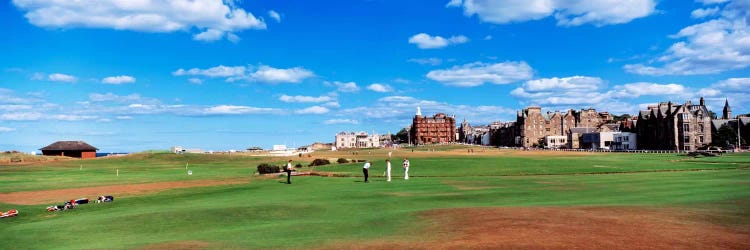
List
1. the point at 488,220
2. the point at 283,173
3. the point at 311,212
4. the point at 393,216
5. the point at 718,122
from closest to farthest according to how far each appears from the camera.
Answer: the point at 488,220 → the point at 393,216 → the point at 311,212 → the point at 283,173 → the point at 718,122

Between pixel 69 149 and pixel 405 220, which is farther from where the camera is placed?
pixel 69 149

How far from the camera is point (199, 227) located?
66.8 ft

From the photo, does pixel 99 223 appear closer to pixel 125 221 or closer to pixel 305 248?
pixel 125 221

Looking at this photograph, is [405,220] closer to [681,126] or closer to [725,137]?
[681,126]

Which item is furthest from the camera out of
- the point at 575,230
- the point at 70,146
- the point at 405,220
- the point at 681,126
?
the point at 681,126

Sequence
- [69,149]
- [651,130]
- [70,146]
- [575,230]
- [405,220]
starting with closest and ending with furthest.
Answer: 1. [575,230]
2. [405,220]
3. [69,149]
4. [70,146]
5. [651,130]

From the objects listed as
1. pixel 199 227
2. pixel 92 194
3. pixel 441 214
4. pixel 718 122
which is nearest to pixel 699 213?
pixel 441 214

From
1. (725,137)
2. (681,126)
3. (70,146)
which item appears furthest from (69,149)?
(725,137)

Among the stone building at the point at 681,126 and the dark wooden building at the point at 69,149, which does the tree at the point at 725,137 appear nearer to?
the stone building at the point at 681,126

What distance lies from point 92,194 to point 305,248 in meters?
28.7

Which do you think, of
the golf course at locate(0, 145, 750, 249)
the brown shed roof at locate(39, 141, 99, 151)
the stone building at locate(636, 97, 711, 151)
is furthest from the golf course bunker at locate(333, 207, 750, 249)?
the brown shed roof at locate(39, 141, 99, 151)

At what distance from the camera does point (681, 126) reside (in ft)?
452

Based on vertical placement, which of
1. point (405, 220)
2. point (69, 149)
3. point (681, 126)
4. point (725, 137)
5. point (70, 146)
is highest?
point (681, 126)

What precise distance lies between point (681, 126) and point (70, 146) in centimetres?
14653
